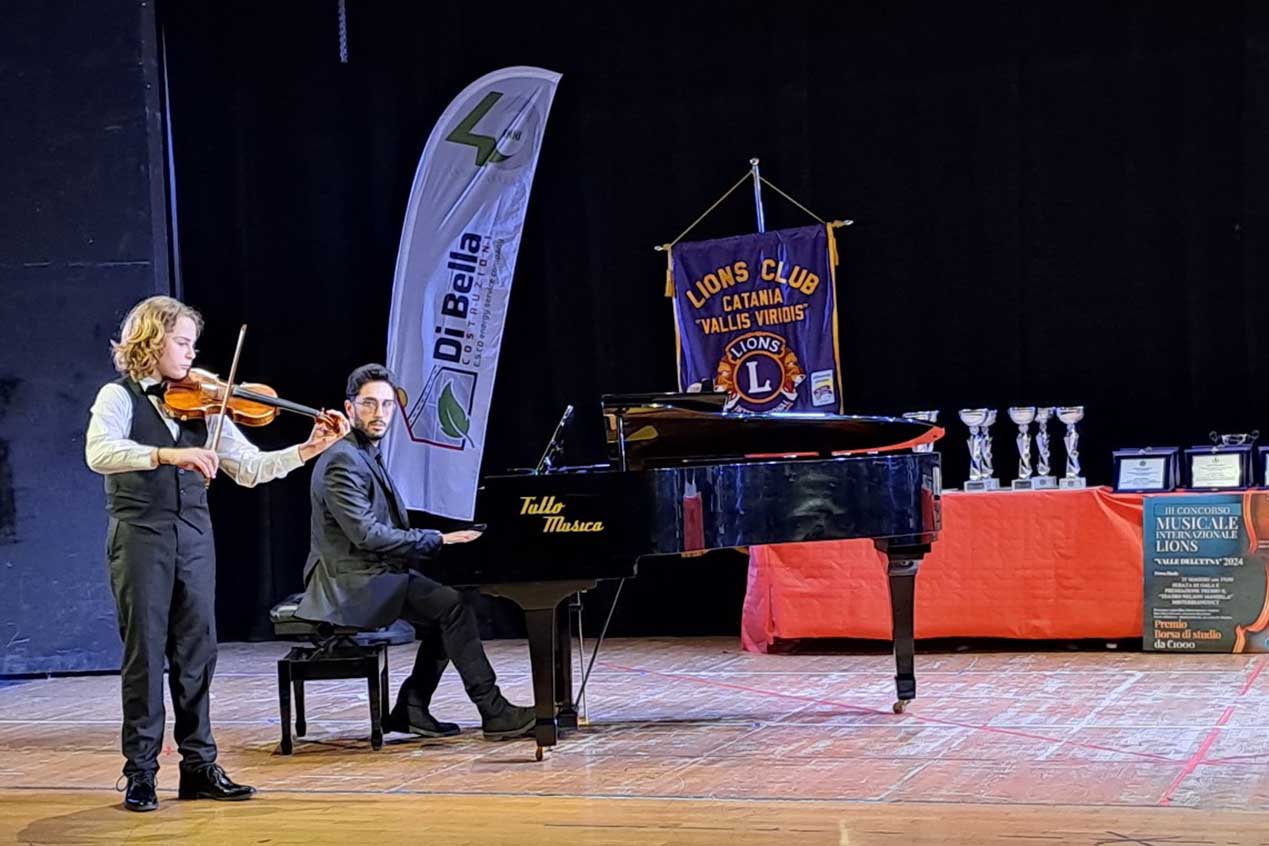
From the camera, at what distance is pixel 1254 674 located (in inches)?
240

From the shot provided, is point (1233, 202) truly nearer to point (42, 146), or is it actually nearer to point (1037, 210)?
point (1037, 210)

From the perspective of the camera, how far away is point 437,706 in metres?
6.24

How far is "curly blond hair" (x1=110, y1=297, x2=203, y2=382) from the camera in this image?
4367 millimetres

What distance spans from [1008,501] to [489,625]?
2887 mm

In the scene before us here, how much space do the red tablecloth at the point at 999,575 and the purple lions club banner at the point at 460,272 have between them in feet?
5.68

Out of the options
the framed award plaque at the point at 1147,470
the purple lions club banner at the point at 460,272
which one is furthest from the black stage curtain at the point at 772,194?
the framed award plaque at the point at 1147,470

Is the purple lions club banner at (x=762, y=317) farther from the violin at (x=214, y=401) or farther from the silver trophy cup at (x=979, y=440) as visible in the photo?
the violin at (x=214, y=401)

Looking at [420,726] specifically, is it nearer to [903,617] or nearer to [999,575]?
[903,617]

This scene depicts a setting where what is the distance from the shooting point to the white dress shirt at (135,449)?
4.26 meters

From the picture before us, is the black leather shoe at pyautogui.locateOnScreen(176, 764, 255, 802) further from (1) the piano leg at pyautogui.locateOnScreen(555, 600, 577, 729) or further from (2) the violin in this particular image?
(1) the piano leg at pyautogui.locateOnScreen(555, 600, 577, 729)

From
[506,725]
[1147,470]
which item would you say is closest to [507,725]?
[506,725]

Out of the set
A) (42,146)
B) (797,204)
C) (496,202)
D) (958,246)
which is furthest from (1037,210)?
(42,146)

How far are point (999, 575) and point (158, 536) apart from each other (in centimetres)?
384

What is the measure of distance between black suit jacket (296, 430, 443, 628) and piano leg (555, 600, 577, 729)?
543mm
